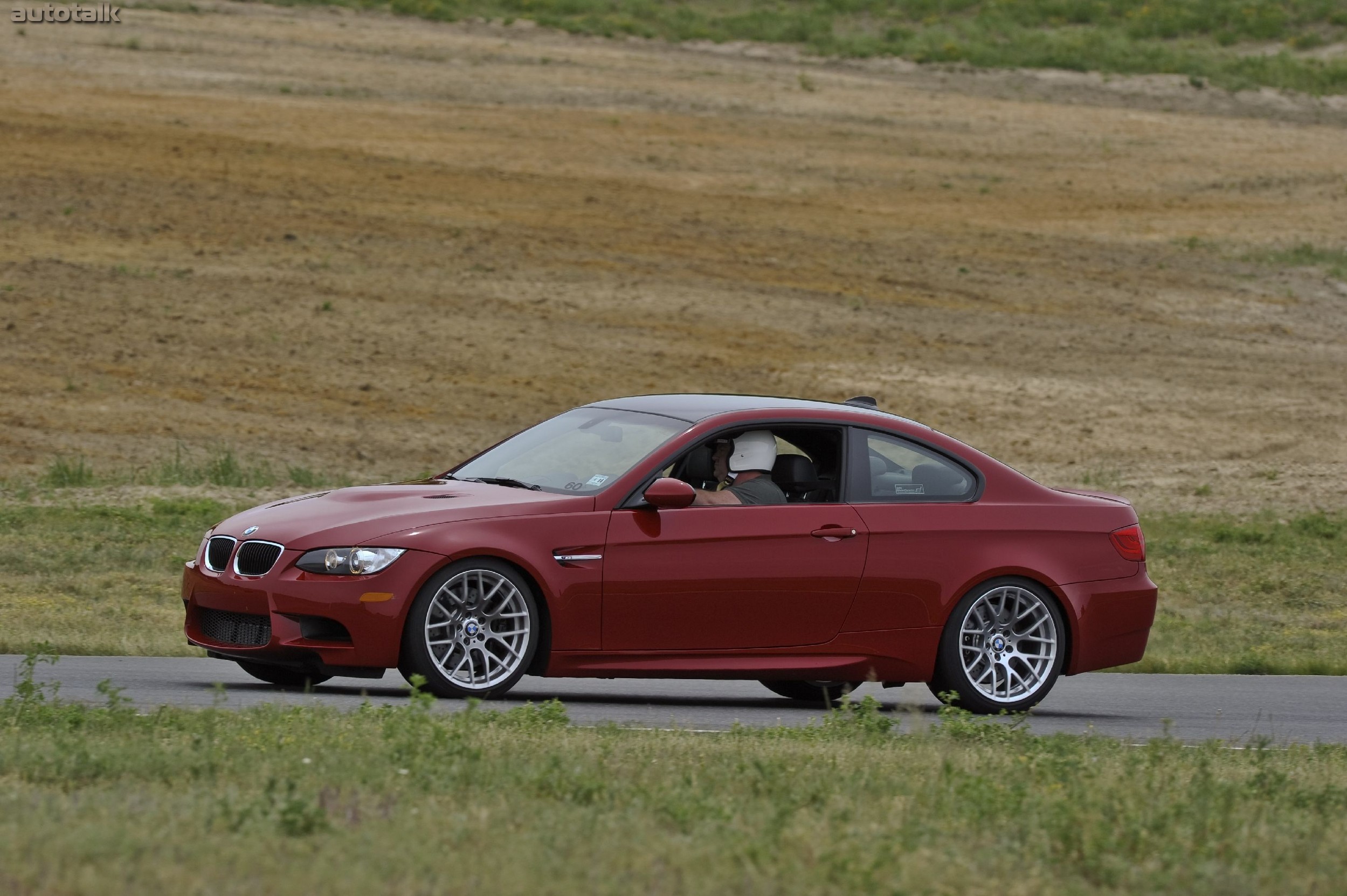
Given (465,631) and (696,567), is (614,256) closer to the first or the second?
(696,567)

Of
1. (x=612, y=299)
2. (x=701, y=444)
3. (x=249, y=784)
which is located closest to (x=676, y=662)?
(x=701, y=444)

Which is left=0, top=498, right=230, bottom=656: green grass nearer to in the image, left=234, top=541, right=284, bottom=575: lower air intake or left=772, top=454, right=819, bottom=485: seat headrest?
left=234, top=541, right=284, bottom=575: lower air intake

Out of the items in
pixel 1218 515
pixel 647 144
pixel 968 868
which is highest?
pixel 647 144

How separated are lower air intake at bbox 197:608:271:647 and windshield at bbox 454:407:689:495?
1511mm

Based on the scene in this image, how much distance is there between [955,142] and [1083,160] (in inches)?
103

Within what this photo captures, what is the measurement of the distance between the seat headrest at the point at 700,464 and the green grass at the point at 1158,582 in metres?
3.46

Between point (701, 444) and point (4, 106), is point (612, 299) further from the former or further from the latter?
point (701, 444)

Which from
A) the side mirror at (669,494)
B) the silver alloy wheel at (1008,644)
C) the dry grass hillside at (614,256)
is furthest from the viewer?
the dry grass hillside at (614,256)

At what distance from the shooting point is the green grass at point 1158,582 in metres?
12.9

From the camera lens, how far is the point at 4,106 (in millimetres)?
35125

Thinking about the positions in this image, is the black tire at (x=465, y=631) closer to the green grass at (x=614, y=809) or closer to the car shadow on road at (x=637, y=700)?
the car shadow on road at (x=637, y=700)

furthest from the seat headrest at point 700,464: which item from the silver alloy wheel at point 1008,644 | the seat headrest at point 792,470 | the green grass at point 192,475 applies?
the green grass at point 192,475

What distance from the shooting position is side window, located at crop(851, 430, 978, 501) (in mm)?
10344

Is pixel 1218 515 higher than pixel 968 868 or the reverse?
the reverse
